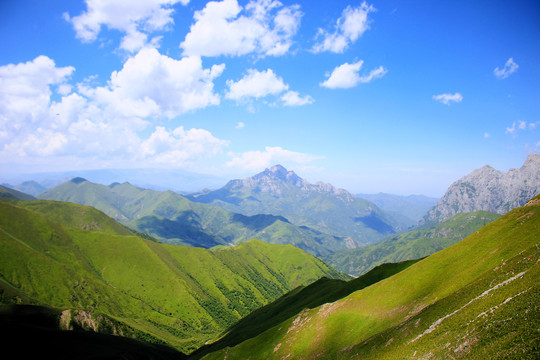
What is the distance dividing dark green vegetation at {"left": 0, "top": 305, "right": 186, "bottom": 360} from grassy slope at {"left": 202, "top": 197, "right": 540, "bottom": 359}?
258 ft

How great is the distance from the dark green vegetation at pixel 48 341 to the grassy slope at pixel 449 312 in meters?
78.8

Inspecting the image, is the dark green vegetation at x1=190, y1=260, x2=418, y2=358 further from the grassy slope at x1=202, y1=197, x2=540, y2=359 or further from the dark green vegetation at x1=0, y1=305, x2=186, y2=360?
the dark green vegetation at x1=0, y1=305, x2=186, y2=360

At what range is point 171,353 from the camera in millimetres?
185000

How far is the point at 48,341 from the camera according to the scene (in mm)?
114688

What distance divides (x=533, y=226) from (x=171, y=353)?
215689mm

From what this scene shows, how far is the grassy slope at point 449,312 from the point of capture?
33.2m

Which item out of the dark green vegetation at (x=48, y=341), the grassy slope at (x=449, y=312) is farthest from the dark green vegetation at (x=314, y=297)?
the dark green vegetation at (x=48, y=341)

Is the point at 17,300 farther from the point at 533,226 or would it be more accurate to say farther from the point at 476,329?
the point at 533,226

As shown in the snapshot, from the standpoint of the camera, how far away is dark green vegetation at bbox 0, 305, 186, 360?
107 meters

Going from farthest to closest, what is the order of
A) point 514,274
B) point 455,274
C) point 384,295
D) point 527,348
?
point 384,295 → point 455,274 → point 514,274 → point 527,348

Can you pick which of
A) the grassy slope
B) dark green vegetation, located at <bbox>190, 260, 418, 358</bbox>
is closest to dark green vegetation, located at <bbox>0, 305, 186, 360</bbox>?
dark green vegetation, located at <bbox>190, 260, 418, 358</bbox>

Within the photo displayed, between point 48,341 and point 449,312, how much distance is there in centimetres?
15618

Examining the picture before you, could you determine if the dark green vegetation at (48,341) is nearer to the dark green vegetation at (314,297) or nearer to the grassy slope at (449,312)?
the dark green vegetation at (314,297)

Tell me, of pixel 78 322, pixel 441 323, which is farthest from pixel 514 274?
pixel 78 322
